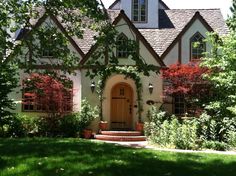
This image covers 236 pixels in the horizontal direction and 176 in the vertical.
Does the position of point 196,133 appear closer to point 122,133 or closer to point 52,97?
point 122,133

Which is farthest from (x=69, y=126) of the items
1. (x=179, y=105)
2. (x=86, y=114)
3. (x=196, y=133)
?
(x=179, y=105)

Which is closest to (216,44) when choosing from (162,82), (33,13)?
(162,82)

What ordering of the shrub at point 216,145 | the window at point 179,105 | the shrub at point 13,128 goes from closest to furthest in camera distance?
1. the shrub at point 216,145
2. the shrub at point 13,128
3. the window at point 179,105

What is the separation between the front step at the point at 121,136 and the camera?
66.2 feet

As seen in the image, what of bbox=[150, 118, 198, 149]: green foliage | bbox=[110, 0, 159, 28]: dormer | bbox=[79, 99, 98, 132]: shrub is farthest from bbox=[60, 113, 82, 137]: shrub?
bbox=[110, 0, 159, 28]: dormer

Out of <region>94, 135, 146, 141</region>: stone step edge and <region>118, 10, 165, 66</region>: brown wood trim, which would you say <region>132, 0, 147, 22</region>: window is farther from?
<region>94, 135, 146, 141</region>: stone step edge

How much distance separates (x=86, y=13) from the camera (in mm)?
10688

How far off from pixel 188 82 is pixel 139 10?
714 cm

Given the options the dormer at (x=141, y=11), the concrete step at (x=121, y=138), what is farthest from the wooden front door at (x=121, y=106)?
the dormer at (x=141, y=11)

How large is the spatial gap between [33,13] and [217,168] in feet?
21.2

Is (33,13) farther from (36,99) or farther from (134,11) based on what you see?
(134,11)

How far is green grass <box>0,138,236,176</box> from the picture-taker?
9141 millimetres

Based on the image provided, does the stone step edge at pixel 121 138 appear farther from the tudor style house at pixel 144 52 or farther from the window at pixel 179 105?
the window at pixel 179 105

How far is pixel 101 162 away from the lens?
10.0 metres
